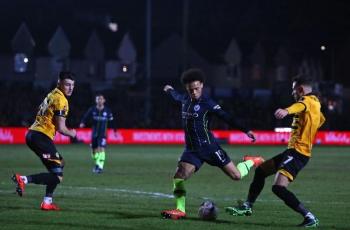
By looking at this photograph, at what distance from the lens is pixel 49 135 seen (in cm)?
1309

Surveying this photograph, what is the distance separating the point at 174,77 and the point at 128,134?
1357 inches

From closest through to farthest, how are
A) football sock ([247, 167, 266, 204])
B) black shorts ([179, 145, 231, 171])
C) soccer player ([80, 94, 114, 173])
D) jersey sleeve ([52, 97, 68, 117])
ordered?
black shorts ([179, 145, 231, 171]) → football sock ([247, 167, 266, 204]) → jersey sleeve ([52, 97, 68, 117]) → soccer player ([80, 94, 114, 173])

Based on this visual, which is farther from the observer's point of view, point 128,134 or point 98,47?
point 98,47

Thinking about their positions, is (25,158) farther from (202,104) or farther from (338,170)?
(202,104)

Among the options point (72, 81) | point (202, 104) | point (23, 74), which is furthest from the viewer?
point (23, 74)

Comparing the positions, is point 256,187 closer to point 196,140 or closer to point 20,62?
point 196,140

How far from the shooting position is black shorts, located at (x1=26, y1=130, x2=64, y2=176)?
12922 millimetres

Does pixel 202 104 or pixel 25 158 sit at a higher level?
pixel 202 104

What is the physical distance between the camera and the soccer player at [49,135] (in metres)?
12.8

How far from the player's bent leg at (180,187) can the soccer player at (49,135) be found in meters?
1.97

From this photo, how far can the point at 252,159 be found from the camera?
42.6 ft

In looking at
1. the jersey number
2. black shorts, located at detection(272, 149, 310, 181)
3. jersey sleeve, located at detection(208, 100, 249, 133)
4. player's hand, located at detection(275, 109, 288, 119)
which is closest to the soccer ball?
the jersey number

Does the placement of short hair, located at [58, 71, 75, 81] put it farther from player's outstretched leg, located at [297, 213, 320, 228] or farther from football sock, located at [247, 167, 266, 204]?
player's outstretched leg, located at [297, 213, 320, 228]

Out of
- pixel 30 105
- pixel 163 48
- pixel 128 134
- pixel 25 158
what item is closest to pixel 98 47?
pixel 163 48
